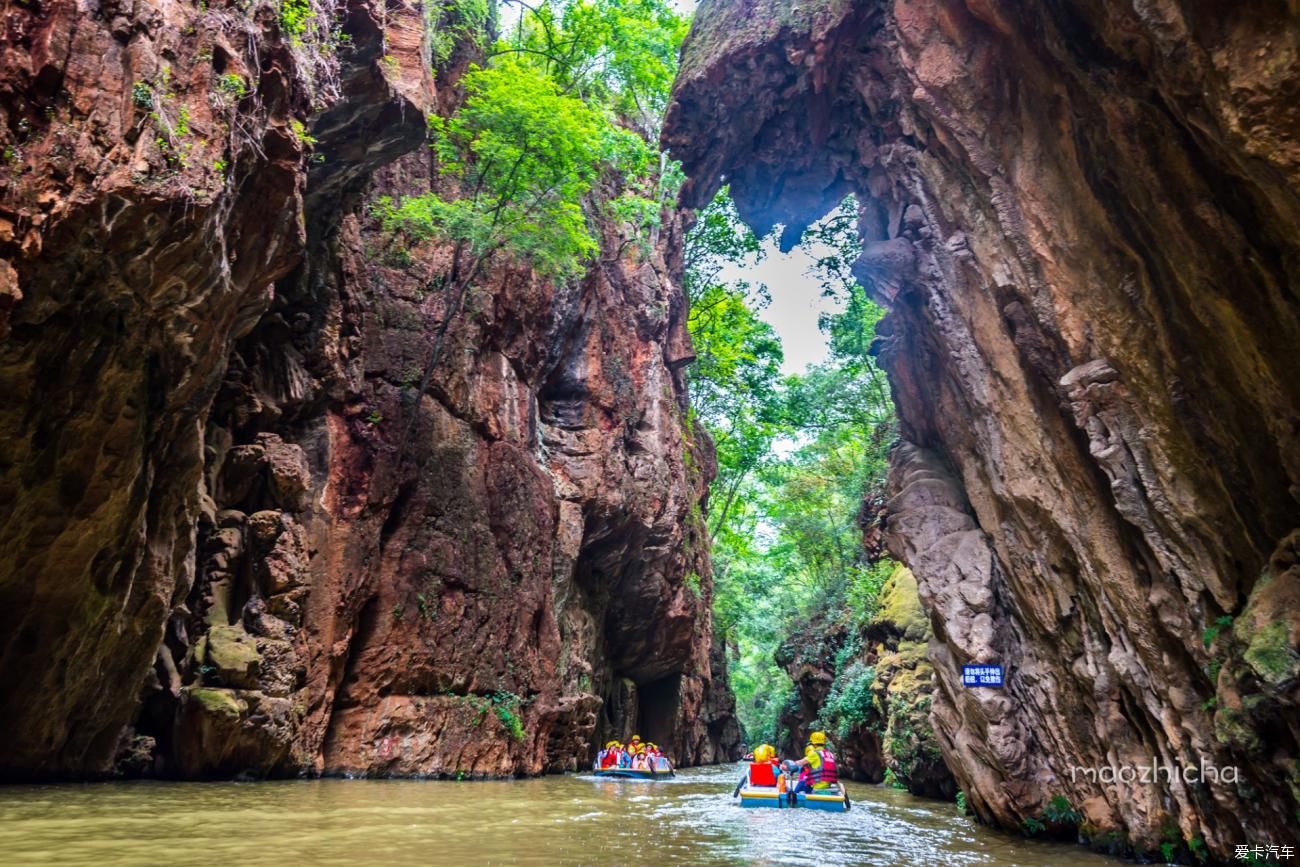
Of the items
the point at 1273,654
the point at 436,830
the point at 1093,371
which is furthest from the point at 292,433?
the point at 1273,654

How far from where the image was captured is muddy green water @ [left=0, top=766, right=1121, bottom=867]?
6.47 metres

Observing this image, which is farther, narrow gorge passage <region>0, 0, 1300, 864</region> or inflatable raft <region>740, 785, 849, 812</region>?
inflatable raft <region>740, 785, 849, 812</region>

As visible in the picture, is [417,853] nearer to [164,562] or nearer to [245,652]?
[164,562]

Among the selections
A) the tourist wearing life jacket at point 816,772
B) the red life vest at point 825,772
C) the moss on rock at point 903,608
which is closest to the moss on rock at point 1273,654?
the tourist wearing life jacket at point 816,772

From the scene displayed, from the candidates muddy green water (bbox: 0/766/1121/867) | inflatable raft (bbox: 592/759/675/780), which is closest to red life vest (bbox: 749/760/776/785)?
muddy green water (bbox: 0/766/1121/867)

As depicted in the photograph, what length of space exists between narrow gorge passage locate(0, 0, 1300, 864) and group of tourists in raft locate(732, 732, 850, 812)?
508 mm

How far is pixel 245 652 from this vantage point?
12914mm

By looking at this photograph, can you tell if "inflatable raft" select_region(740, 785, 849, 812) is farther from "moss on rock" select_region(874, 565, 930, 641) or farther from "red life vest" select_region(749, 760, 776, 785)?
"moss on rock" select_region(874, 565, 930, 641)

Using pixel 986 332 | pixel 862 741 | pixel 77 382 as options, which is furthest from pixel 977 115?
pixel 862 741

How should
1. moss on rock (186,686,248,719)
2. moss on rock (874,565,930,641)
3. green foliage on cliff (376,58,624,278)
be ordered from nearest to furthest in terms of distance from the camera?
moss on rock (186,686,248,719) → green foliage on cliff (376,58,624,278) → moss on rock (874,565,930,641)

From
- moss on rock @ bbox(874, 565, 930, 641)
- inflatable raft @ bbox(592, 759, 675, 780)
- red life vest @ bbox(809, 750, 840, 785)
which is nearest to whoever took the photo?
red life vest @ bbox(809, 750, 840, 785)

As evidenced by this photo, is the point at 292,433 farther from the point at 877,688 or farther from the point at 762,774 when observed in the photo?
the point at 877,688

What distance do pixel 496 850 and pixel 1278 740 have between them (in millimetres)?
5985

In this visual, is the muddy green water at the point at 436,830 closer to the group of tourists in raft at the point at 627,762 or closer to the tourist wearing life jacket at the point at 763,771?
the tourist wearing life jacket at the point at 763,771
